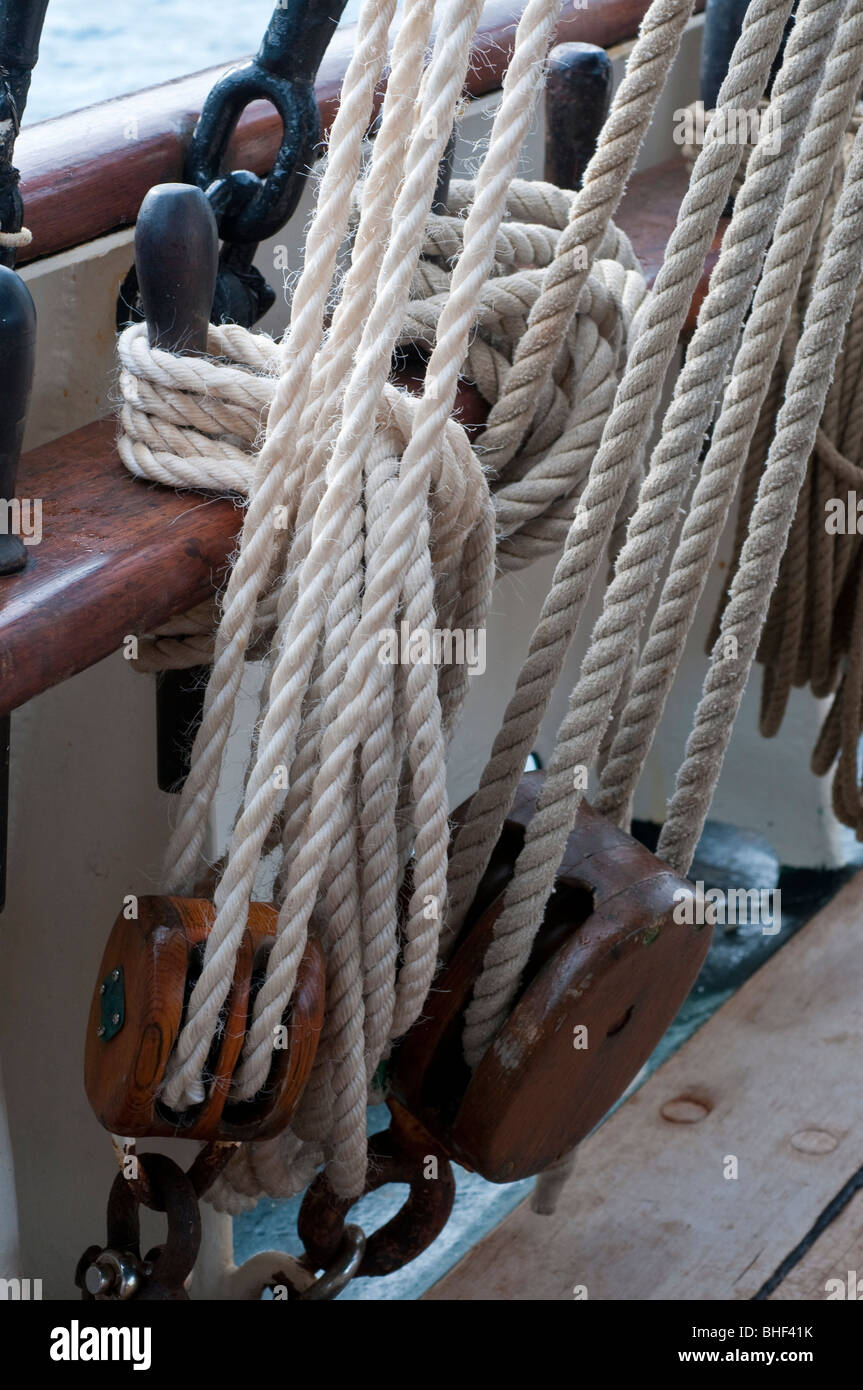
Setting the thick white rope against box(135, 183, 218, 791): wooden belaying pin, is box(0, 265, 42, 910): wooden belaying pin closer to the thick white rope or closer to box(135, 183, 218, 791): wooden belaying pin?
box(135, 183, 218, 791): wooden belaying pin

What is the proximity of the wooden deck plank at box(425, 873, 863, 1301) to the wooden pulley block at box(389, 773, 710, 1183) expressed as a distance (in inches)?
11.1

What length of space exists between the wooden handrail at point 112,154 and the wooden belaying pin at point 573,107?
157 mm

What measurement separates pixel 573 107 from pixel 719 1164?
0.91 meters

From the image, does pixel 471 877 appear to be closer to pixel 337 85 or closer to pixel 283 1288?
pixel 283 1288

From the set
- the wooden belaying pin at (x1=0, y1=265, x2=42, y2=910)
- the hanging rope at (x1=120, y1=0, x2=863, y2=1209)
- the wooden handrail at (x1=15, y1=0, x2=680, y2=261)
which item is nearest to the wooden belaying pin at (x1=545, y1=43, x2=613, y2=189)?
the wooden handrail at (x1=15, y1=0, x2=680, y2=261)

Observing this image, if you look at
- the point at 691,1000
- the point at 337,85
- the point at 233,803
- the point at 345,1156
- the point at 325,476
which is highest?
the point at 337,85

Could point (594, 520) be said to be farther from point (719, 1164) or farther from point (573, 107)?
point (719, 1164)

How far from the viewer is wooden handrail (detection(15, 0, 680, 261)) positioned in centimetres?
104

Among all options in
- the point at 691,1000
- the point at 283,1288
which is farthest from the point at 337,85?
the point at 691,1000

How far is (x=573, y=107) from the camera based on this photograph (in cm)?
123

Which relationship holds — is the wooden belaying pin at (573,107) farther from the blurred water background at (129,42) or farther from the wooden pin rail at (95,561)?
the wooden pin rail at (95,561)
